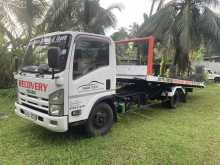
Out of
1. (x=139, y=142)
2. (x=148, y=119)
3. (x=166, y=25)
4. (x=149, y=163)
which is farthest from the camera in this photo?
(x=166, y=25)

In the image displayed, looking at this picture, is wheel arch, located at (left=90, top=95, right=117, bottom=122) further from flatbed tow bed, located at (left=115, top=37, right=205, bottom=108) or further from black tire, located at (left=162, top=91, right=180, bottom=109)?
black tire, located at (left=162, top=91, right=180, bottom=109)

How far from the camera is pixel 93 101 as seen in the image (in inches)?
175

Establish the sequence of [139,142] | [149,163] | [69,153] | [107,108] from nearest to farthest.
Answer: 1. [149,163]
2. [69,153]
3. [139,142]
4. [107,108]

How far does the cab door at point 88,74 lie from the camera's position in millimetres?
4055

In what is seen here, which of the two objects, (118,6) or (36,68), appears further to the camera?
(118,6)

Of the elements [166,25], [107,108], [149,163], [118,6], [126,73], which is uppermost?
[118,6]

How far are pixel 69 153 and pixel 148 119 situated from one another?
3.16 m

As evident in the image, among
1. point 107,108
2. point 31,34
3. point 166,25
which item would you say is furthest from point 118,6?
point 107,108

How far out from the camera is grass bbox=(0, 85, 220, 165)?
12.5 feet

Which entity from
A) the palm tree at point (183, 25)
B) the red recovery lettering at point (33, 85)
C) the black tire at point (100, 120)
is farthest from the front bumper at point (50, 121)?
the palm tree at point (183, 25)

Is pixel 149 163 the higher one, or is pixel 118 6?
pixel 118 6

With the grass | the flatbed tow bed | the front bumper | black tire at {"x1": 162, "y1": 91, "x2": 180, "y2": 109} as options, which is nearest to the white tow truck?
the front bumper

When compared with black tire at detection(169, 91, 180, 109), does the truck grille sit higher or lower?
higher

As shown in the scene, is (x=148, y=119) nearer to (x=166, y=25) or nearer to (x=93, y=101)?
(x=93, y=101)
